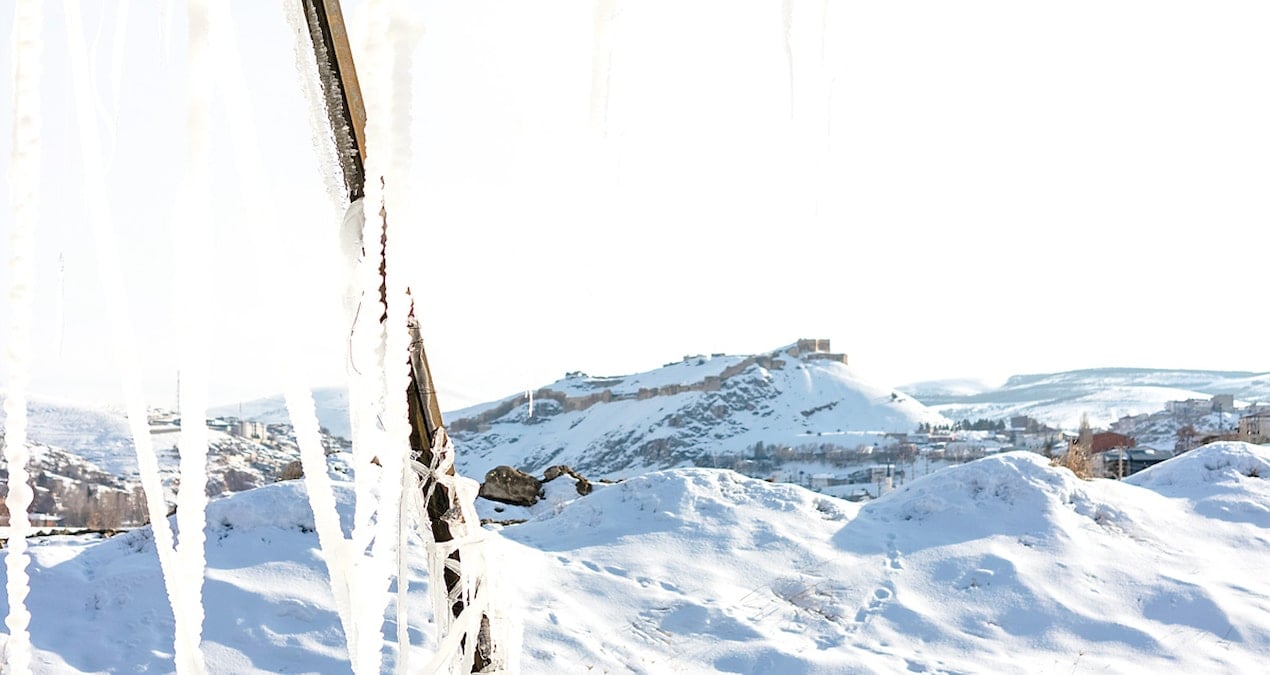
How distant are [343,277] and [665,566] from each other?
154 inches

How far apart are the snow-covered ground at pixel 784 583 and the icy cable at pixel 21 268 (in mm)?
3177

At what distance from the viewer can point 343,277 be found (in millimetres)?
1118

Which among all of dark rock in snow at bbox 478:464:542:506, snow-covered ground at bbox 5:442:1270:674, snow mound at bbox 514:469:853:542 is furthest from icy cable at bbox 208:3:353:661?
dark rock in snow at bbox 478:464:542:506

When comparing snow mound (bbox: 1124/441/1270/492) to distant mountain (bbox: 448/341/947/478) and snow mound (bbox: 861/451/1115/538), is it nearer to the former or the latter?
snow mound (bbox: 861/451/1115/538)

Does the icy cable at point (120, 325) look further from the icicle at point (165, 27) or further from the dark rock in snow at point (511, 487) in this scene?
the dark rock in snow at point (511, 487)

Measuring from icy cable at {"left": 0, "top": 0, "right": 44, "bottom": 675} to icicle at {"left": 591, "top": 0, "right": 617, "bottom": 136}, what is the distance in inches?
21.2

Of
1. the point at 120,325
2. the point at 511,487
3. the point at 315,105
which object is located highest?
the point at 315,105

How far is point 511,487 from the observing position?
6.75 metres

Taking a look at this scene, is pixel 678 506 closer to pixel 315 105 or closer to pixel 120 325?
pixel 315 105

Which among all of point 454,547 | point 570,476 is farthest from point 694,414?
point 454,547

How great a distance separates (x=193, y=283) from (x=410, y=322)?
49 cm

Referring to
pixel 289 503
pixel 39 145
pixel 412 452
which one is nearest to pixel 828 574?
pixel 289 503

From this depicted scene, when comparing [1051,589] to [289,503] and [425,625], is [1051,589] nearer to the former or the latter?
[425,625]

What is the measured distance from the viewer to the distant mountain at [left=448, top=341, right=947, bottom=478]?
298 ft
